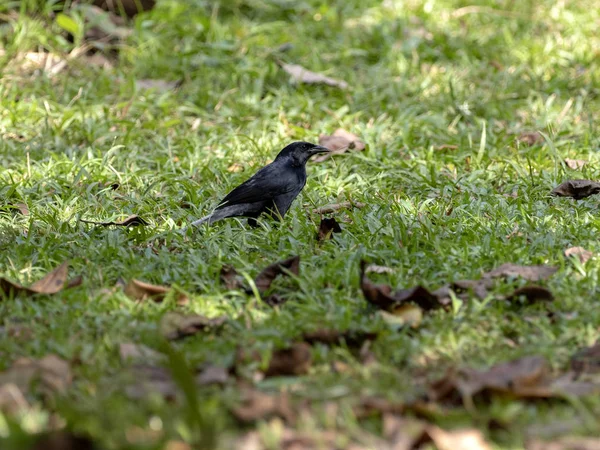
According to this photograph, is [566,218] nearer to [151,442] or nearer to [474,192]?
[474,192]

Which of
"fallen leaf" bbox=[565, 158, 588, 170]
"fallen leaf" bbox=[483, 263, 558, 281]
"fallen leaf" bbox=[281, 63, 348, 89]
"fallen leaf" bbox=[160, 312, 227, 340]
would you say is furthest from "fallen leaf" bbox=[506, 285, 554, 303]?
"fallen leaf" bbox=[281, 63, 348, 89]

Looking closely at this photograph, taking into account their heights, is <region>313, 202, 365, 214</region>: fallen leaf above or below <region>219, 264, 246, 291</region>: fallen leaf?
below

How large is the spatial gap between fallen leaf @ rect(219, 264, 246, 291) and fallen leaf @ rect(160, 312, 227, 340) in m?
0.39

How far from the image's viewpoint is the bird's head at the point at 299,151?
5.46m

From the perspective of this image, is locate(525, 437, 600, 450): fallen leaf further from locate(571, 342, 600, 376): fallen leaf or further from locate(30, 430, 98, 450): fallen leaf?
locate(30, 430, 98, 450): fallen leaf

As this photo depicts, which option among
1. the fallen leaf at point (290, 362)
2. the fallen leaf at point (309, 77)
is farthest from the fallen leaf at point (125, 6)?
the fallen leaf at point (290, 362)

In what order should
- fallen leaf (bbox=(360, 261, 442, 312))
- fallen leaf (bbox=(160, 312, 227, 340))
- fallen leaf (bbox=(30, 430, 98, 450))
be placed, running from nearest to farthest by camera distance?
1. fallen leaf (bbox=(30, 430, 98, 450))
2. fallen leaf (bbox=(160, 312, 227, 340))
3. fallen leaf (bbox=(360, 261, 442, 312))

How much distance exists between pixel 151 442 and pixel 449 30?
6754 mm

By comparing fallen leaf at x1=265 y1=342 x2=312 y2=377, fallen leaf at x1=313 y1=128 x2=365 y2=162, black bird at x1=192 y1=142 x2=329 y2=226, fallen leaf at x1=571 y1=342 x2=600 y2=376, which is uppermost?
fallen leaf at x1=265 y1=342 x2=312 y2=377

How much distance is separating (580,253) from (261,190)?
1972mm

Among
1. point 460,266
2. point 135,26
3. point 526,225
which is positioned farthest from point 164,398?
point 135,26

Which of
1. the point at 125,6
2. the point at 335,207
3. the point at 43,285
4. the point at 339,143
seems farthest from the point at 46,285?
the point at 125,6

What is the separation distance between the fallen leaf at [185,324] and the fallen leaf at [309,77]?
4127 millimetres

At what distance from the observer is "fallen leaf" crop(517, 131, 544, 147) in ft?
20.5
